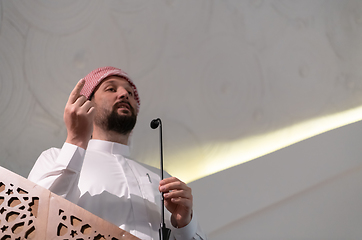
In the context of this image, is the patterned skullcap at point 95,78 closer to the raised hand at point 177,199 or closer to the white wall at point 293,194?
the raised hand at point 177,199

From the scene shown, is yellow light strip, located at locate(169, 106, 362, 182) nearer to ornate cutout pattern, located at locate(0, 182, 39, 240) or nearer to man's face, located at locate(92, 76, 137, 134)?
man's face, located at locate(92, 76, 137, 134)

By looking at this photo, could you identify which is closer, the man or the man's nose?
the man

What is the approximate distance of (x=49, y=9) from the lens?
200 cm

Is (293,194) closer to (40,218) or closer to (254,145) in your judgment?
(254,145)

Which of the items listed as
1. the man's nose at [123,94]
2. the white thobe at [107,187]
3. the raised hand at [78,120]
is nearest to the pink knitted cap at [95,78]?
the man's nose at [123,94]

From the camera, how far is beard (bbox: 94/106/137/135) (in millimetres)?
1511

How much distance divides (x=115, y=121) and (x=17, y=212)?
2.54ft

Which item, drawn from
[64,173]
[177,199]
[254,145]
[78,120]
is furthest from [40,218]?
[254,145]

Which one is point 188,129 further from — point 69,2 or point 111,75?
point 69,2

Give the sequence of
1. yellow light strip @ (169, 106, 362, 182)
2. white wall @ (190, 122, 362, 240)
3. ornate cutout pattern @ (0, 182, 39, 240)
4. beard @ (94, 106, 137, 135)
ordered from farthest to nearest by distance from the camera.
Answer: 1. yellow light strip @ (169, 106, 362, 182)
2. white wall @ (190, 122, 362, 240)
3. beard @ (94, 106, 137, 135)
4. ornate cutout pattern @ (0, 182, 39, 240)

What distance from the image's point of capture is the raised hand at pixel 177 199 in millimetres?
1131

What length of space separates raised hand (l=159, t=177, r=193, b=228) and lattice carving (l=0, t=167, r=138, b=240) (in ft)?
1.00

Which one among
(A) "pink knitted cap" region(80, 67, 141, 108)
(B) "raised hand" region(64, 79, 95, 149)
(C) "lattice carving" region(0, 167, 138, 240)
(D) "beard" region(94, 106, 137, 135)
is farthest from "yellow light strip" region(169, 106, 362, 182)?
(C) "lattice carving" region(0, 167, 138, 240)

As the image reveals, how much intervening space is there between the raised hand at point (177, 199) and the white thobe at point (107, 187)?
1.4 inches
